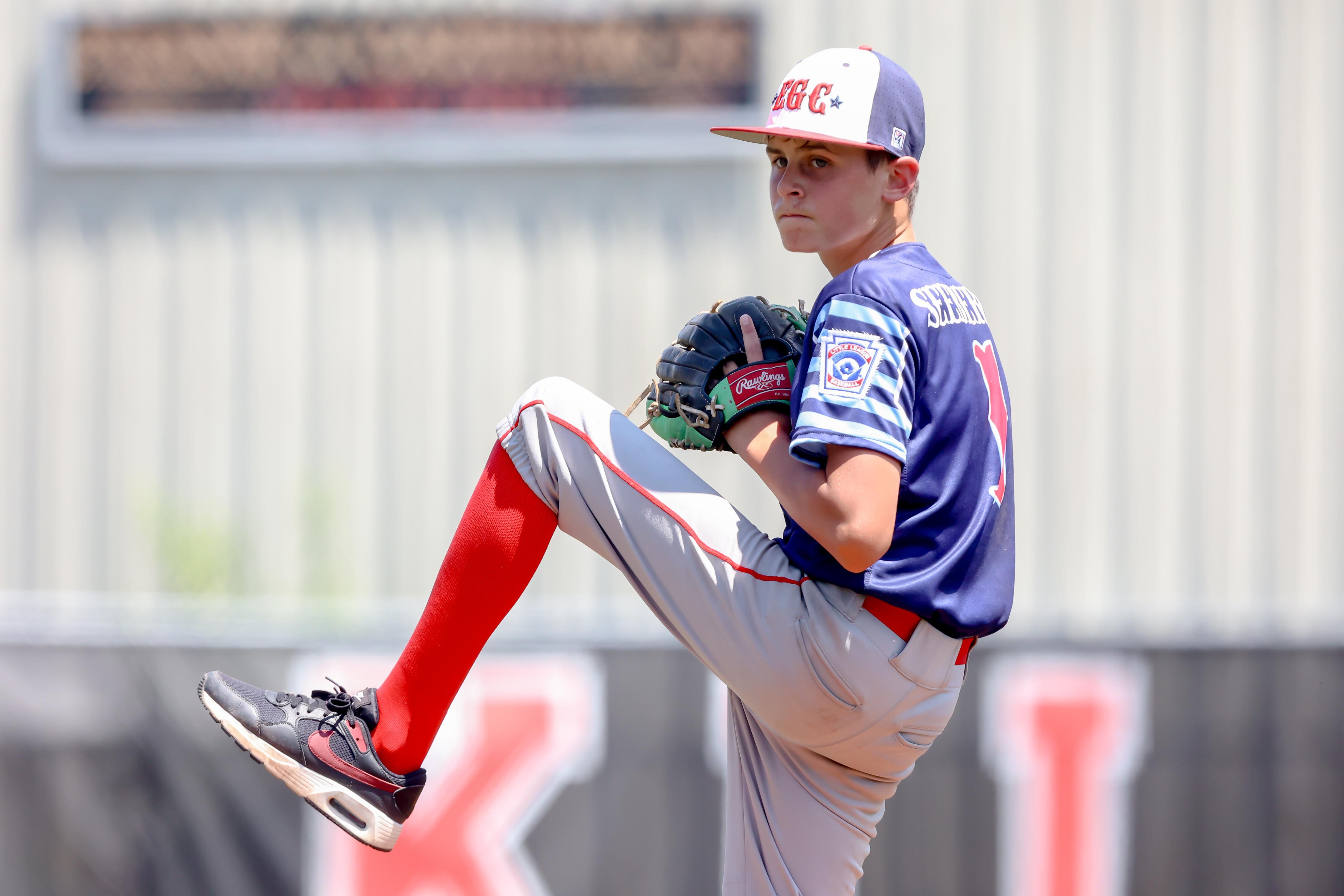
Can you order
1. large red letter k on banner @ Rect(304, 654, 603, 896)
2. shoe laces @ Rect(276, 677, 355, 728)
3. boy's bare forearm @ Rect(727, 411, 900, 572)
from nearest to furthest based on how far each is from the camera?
boy's bare forearm @ Rect(727, 411, 900, 572)
shoe laces @ Rect(276, 677, 355, 728)
large red letter k on banner @ Rect(304, 654, 603, 896)

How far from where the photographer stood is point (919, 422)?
6.46 ft

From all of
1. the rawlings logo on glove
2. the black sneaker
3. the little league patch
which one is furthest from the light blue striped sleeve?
the black sneaker

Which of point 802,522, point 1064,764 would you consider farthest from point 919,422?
point 1064,764

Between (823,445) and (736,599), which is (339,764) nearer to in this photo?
(736,599)

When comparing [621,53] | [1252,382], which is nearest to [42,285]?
[621,53]

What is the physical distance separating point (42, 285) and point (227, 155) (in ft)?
4.06

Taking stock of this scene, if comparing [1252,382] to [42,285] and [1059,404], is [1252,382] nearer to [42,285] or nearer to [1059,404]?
[1059,404]

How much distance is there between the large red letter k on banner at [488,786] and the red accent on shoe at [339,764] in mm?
1893

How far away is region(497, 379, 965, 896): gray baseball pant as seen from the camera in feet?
6.53

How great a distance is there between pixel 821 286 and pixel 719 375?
394 centimetres

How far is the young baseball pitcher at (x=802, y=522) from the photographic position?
193 centimetres

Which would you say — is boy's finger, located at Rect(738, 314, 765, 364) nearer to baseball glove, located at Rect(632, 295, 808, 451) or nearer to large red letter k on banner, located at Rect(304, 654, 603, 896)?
baseball glove, located at Rect(632, 295, 808, 451)

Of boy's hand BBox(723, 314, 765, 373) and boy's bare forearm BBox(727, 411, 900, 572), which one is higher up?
boy's hand BBox(723, 314, 765, 373)

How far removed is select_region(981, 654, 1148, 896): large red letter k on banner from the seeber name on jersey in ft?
7.61
